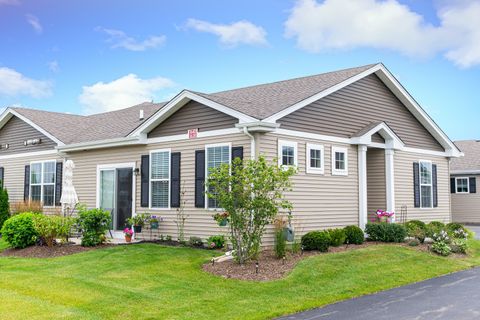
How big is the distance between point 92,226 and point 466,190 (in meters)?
21.5

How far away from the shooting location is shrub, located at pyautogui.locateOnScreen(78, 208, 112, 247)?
47.5 ft

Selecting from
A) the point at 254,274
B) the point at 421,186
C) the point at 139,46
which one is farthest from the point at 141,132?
the point at 421,186

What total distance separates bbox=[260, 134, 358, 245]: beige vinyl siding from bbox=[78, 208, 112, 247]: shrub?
489 cm

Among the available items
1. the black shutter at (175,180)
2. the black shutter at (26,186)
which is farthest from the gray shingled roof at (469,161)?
the black shutter at (26,186)

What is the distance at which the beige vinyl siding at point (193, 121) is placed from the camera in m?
13.9

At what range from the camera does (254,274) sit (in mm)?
10562

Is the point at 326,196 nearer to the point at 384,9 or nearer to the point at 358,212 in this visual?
the point at 358,212

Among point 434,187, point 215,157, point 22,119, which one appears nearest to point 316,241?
point 215,157

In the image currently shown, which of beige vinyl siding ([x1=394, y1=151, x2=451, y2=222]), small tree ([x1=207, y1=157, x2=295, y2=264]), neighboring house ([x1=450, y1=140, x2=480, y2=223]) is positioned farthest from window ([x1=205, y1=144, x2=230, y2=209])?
neighboring house ([x1=450, y1=140, x2=480, y2=223])

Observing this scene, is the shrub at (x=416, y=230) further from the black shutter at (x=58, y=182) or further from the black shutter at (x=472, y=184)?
the black shutter at (x=472, y=184)

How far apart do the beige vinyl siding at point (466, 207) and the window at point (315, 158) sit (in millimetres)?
16860

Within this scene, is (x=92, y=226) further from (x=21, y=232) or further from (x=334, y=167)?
(x=334, y=167)

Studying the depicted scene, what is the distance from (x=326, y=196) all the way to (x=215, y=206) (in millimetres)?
3270

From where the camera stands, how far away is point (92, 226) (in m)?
14.6
